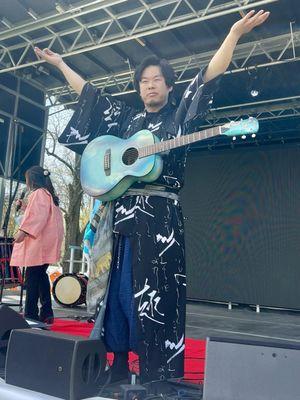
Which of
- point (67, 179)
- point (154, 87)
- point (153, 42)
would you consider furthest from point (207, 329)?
point (67, 179)

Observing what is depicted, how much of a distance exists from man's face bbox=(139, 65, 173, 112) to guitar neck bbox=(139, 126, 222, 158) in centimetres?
26

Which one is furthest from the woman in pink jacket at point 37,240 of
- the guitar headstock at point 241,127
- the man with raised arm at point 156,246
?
the guitar headstock at point 241,127

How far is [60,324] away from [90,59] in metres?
3.73

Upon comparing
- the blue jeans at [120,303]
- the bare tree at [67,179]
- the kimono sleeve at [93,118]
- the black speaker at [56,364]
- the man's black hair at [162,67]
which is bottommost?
the black speaker at [56,364]

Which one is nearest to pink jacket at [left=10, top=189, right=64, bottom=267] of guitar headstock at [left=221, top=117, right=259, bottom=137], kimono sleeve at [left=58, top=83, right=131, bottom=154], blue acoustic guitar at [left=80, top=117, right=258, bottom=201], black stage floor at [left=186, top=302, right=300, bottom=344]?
black stage floor at [left=186, top=302, right=300, bottom=344]

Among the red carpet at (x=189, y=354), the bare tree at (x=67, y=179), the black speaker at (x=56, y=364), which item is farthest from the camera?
the bare tree at (x=67, y=179)

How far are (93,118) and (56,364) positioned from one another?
1.10 metres

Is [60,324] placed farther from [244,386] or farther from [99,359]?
[244,386]

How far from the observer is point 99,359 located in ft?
5.09

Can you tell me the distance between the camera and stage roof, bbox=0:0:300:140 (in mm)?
4953

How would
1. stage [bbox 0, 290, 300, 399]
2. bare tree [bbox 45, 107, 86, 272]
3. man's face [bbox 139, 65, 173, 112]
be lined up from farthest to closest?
1. bare tree [bbox 45, 107, 86, 272]
2. stage [bbox 0, 290, 300, 399]
3. man's face [bbox 139, 65, 173, 112]

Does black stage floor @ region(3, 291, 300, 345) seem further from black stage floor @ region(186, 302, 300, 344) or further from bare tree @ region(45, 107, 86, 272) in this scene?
bare tree @ region(45, 107, 86, 272)

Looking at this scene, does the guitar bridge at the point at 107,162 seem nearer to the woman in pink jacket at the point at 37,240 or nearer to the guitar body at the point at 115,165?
the guitar body at the point at 115,165

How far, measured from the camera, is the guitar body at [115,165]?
1.75 m
